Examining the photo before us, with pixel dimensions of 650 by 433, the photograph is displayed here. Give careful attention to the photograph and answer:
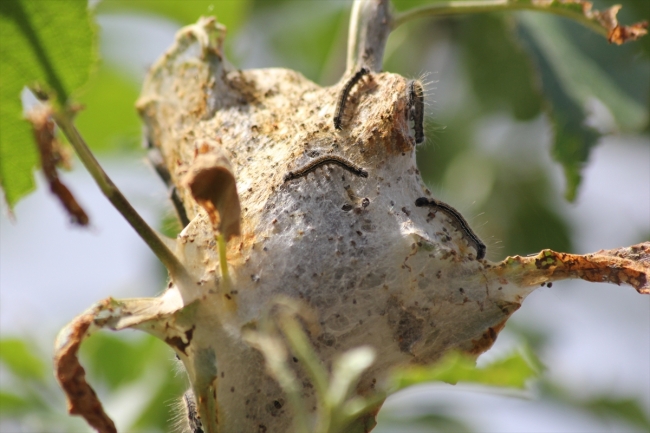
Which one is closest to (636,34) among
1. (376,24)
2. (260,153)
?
(376,24)

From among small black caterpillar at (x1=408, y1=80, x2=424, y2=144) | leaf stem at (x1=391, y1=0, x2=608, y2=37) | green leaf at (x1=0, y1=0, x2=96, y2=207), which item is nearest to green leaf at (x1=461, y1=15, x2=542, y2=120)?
leaf stem at (x1=391, y1=0, x2=608, y2=37)

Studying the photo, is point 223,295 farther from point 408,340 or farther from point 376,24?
point 376,24

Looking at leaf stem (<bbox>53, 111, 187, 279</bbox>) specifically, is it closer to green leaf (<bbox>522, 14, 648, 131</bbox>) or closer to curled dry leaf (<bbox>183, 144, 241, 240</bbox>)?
curled dry leaf (<bbox>183, 144, 241, 240</bbox>)

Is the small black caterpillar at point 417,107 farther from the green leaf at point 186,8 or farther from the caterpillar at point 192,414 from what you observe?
the green leaf at point 186,8

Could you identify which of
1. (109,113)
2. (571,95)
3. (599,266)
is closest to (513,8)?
(571,95)

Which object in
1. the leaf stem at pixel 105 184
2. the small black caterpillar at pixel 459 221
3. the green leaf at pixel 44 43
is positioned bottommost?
the leaf stem at pixel 105 184

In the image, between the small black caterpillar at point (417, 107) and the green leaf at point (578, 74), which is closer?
the small black caterpillar at point (417, 107)

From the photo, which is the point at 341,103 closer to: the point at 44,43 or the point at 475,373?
the point at 44,43

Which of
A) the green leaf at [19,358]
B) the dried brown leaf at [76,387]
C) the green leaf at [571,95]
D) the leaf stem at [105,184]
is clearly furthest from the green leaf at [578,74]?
the green leaf at [19,358]
